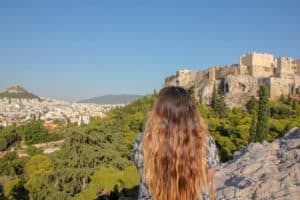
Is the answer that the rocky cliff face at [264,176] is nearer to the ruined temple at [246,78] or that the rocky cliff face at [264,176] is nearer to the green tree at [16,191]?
the green tree at [16,191]

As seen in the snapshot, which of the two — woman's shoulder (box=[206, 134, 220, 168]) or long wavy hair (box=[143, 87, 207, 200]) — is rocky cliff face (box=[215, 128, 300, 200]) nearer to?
woman's shoulder (box=[206, 134, 220, 168])

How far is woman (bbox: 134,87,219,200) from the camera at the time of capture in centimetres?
185

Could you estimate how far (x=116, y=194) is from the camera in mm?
8086

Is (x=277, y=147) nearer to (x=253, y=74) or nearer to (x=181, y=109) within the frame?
(x=181, y=109)

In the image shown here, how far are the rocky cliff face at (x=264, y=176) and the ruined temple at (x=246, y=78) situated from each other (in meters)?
23.9

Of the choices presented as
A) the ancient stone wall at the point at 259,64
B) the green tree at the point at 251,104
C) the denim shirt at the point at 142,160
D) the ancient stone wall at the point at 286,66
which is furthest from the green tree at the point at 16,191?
the ancient stone wall at the point at 286,66

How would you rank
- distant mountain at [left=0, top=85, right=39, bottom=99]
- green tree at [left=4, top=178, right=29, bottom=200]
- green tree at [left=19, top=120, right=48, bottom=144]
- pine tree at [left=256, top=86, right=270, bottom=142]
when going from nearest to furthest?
green tree at [left=4, top=178, right=29, bottom=200], pine tree at [left=256, top=86, right=270, bottom=142], green tree at [left=19, top=120, right=48, bottom=144], distant mountain at [left=0, top=85, right=39, bottom=99]

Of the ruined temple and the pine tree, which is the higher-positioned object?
the ruined temple

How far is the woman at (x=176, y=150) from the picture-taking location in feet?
6.06

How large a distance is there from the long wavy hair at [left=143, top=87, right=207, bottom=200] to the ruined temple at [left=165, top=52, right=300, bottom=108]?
1160 inches

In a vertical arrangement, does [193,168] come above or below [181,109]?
below

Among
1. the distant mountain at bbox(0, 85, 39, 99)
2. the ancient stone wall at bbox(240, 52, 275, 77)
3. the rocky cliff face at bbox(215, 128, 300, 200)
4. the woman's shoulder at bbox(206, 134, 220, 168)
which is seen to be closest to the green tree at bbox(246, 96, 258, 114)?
the ancient stone wall at bbox(240, 52, 275, 77)

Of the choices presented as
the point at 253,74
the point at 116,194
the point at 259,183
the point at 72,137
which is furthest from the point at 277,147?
the point at 253,74

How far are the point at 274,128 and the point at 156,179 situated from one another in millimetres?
19088
